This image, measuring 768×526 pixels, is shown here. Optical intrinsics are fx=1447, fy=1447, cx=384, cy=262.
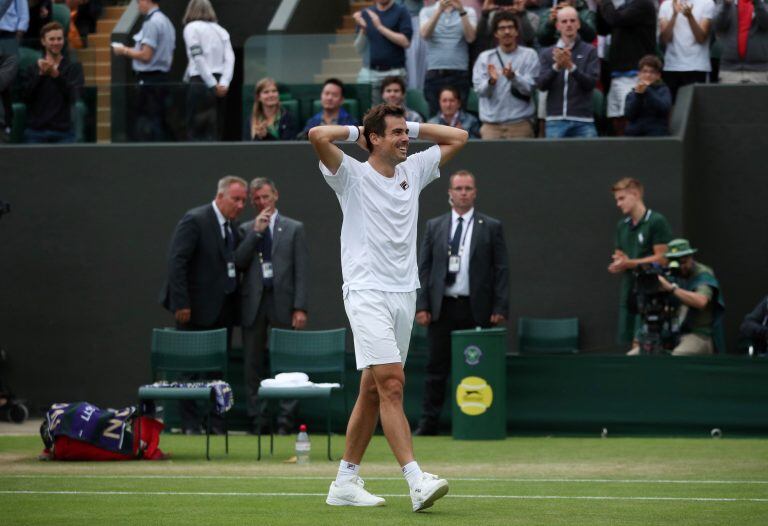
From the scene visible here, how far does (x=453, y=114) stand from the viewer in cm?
1484

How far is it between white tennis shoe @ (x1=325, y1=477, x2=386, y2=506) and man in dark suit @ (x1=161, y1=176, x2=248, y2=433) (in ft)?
18.6

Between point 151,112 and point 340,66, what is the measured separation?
6.91ft

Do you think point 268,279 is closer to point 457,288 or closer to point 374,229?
point 457,288

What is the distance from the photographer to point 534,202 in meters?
15.0

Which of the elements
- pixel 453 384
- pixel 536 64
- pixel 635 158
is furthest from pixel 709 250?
pixel 453 384

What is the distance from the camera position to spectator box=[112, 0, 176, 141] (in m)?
15.7

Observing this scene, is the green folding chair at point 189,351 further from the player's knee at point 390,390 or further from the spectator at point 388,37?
the player's knee at point 390,390

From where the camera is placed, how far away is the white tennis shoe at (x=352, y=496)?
25.8ft

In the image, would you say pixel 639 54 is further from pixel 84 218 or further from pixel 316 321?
pixel 84 218

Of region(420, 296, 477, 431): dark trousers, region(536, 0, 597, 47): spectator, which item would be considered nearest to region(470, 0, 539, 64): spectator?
region(536, 0, 597, 47): spectator

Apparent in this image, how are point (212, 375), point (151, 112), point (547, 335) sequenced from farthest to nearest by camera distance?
point (151, 112) < point (547, 335) < point (212, 375)

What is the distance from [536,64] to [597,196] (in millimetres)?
1496

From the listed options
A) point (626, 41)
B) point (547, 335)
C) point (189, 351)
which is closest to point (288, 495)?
point (189, 351)

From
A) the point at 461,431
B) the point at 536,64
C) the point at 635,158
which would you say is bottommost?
the point at 461,431
